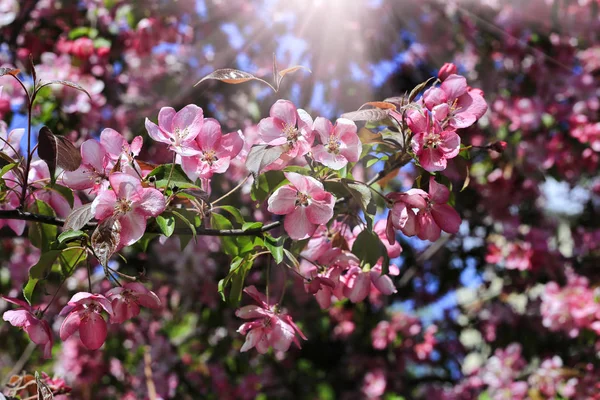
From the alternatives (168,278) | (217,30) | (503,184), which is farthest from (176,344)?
(503,184)

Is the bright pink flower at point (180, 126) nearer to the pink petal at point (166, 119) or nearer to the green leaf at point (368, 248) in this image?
the pink petal at point (166, 119)

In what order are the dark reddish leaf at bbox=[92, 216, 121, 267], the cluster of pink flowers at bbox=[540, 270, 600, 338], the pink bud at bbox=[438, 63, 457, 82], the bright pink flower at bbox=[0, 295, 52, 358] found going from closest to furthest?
the dark reddish leaf at bbox=[92, 216, 121, 267], the bright pink flower at bbox=[0, 295, 52, 358], the pink bud at bbox=[438, 63, 457, 82], the cluster of pink flowers at bbox=[540, 270, 600, 338]

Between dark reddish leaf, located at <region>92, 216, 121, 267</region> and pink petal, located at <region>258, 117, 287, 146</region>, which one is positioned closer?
dark reddish leaf, located at <region>92, 216, 121, 267</region>

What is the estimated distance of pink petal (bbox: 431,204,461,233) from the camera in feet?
2.72

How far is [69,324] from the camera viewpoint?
78 centimetres

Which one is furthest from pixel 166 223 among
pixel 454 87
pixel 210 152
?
pixel 454 87

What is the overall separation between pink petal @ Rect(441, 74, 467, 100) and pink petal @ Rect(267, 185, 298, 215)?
11.0 inches

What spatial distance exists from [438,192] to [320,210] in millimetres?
169

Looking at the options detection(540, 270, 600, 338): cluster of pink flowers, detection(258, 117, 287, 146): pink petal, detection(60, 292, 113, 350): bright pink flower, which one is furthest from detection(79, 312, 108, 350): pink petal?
detection(540, 270, 600, 338): cluster of pink flowers

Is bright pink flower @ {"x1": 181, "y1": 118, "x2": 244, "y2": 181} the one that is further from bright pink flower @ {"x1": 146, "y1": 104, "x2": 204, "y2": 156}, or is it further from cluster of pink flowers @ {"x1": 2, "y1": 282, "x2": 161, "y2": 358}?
cluster of pink flowers @ {"x1": 2, "y1": 282, "x2": 161, "y2": 358}

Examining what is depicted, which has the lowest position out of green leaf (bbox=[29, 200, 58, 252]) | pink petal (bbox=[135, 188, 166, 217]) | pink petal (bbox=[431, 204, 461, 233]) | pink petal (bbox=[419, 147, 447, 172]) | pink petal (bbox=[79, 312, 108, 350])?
pink petal (bbox=[79, 312, 108, 350])

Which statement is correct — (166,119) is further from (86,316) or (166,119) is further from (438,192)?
(438,192)

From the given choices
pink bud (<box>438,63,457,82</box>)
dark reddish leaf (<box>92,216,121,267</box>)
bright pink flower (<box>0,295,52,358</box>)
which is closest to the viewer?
dark reddish leaf (<box>92,216,121,267</box>)

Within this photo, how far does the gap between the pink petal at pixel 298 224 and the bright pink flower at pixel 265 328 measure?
132 mm
